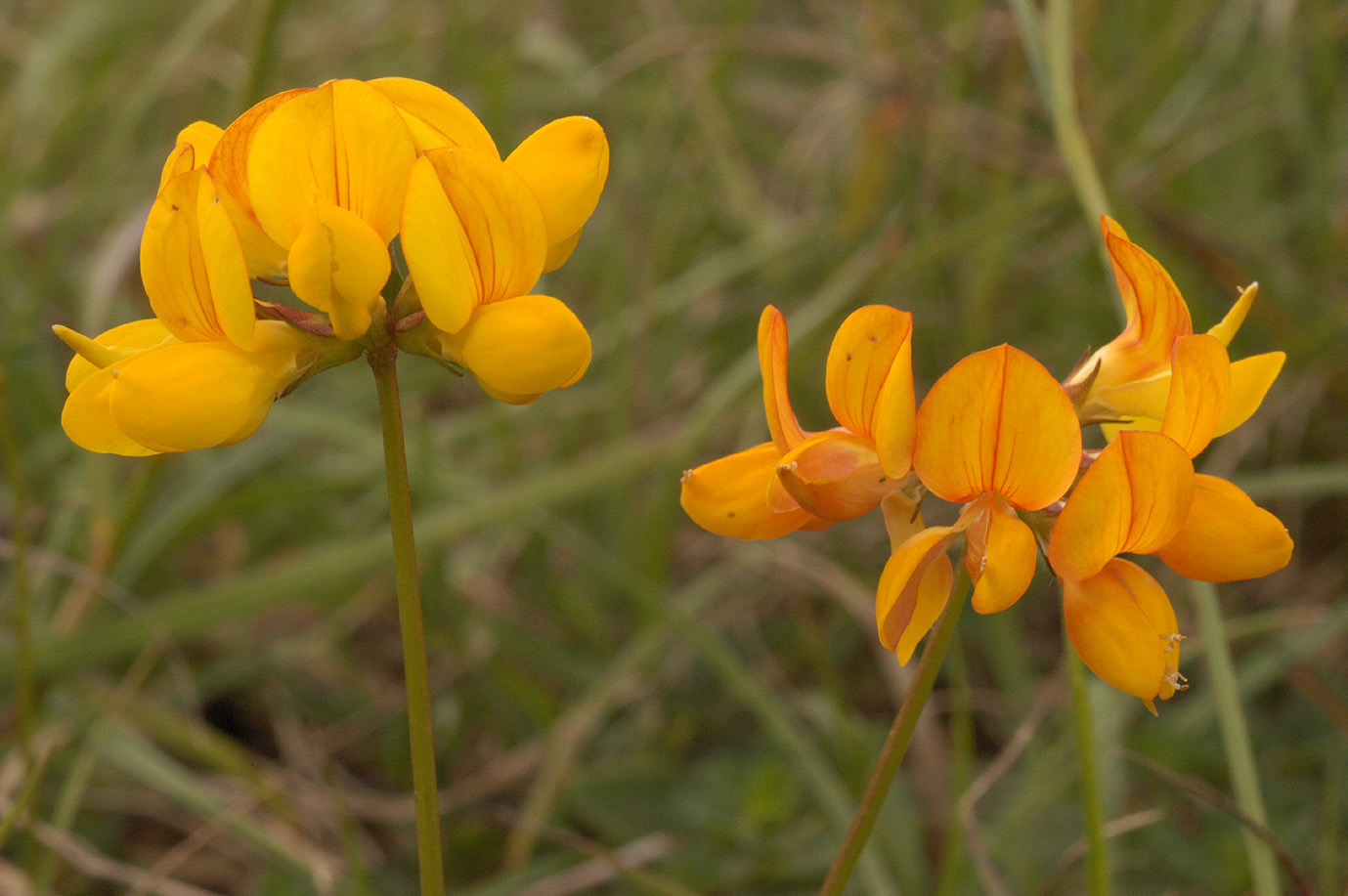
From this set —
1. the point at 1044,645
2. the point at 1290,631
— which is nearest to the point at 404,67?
the point at 1044,645

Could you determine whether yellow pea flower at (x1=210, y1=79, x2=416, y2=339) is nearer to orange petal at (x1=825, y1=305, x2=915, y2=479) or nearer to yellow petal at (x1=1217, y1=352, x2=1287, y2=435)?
orange petal at (x1=825, y1=305, x2=915, y2=479)

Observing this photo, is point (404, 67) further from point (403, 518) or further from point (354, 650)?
point (403, 518)

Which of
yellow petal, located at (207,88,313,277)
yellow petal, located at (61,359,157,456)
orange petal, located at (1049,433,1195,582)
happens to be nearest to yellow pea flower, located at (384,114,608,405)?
yellow petal, located at (207,88,313,277)

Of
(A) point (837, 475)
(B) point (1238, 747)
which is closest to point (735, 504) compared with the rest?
(A) point (837, 475)

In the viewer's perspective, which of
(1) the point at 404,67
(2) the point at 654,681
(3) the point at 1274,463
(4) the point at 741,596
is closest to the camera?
(2) the point at 654,681

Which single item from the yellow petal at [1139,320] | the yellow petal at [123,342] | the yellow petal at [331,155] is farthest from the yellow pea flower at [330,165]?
the yellow petal at [1139,320]

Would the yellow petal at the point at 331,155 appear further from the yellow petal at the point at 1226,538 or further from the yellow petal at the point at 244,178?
the yellow petal at the point at 1226,538
